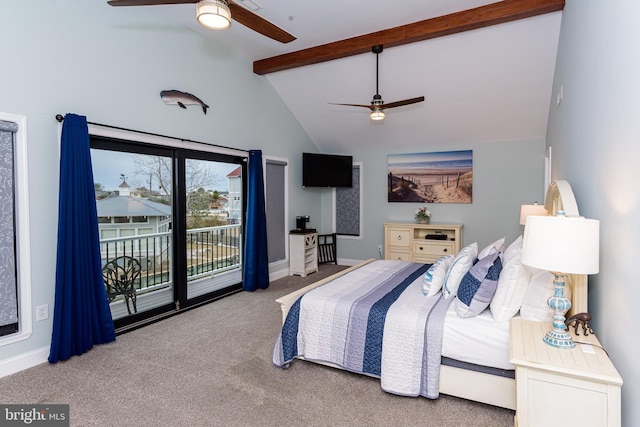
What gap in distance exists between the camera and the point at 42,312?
2.91m

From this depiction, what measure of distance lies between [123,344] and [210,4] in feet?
9.43

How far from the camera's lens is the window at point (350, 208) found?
677cm

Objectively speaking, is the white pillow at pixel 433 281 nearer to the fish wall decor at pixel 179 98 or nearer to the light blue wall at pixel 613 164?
the light blue wall at pixel 613 164

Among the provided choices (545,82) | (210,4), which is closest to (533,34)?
(545,82)

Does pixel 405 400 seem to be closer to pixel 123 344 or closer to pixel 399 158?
pixel 123 344

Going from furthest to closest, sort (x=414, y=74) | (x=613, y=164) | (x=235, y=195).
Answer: (x=235, y=195) < (x=414, y=74) < (x=613, y=164)

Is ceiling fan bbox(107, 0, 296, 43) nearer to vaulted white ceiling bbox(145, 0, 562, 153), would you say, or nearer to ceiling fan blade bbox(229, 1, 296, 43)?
ceiling fan blade bbox(229, 1, 296, 43)

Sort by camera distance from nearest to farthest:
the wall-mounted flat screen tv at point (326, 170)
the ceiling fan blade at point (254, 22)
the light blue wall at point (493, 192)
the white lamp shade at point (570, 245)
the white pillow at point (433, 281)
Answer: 1. the white lamp shade at point (570, 245)
2. the ceiling fan blade at point (254, 22)
3. the white pillow at point (433, 281)
4. the light blue wall at point (493, 192)
5. the wall-mounted flat screen tv at point (326, 170)

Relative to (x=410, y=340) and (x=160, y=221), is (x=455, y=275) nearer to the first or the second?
(x=410, y=340)

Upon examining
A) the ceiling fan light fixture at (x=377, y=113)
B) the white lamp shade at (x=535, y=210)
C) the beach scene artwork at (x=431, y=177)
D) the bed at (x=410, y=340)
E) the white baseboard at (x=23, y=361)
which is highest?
the ceiling fan light fixture at (x=377, y=113)

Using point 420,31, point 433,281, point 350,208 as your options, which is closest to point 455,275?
point 433,281

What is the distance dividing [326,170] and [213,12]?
14.4 ft

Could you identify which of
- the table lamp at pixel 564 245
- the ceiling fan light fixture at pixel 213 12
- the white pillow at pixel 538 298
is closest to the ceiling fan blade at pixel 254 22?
the ceiling fan light fixture at pixel 213 12

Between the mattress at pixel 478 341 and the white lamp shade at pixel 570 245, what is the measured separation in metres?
0.77
